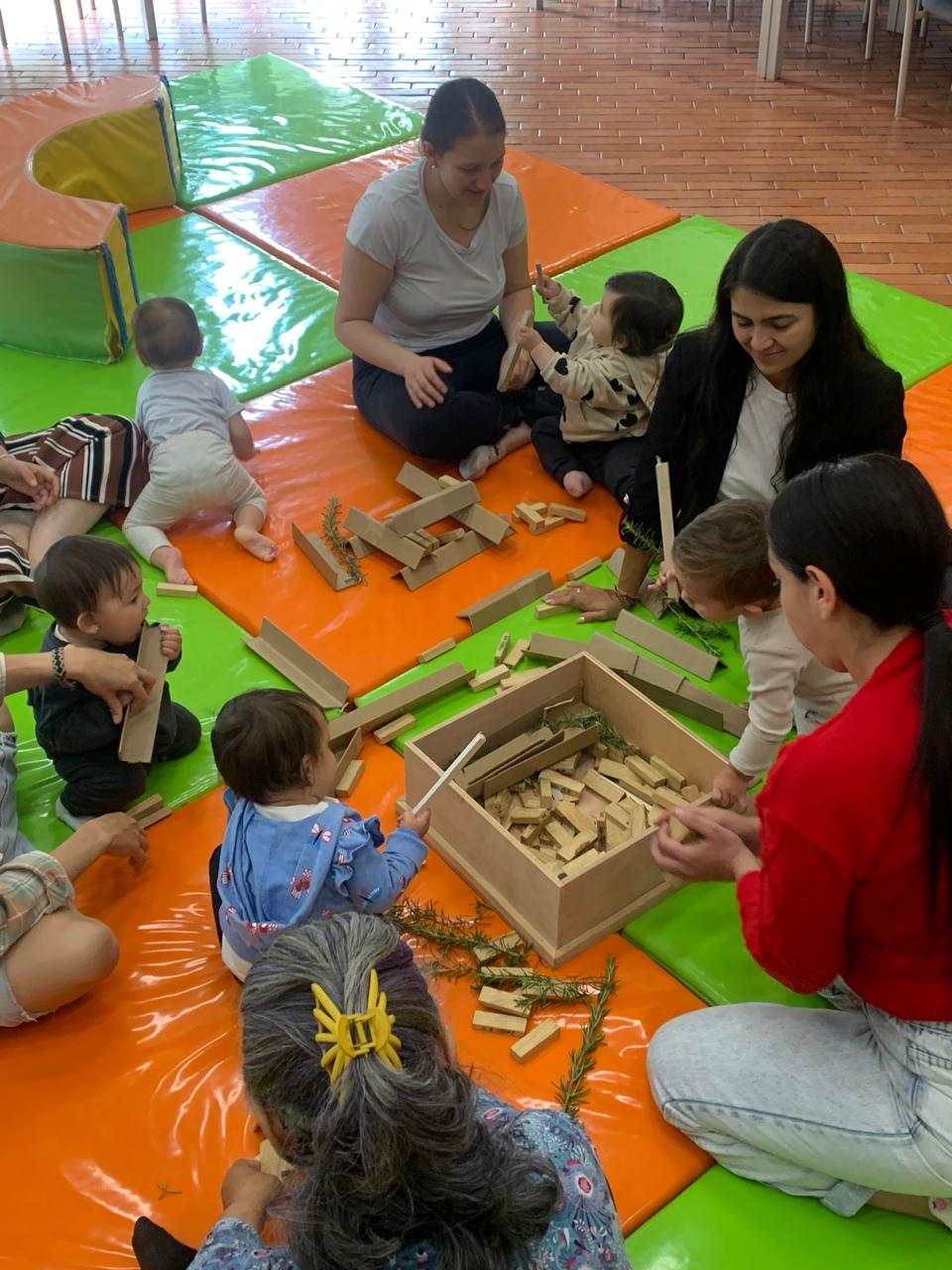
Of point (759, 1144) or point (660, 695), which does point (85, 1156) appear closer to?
point (759, 1144)

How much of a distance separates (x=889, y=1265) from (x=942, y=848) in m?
0.79

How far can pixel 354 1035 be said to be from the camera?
117 centimetres

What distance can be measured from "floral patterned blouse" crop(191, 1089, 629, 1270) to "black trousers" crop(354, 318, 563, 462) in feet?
7.63

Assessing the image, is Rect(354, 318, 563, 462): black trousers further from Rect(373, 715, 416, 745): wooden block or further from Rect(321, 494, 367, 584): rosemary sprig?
Rect(373, 715, 416, 745): wooden block

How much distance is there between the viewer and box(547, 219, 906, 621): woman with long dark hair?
2.41 m

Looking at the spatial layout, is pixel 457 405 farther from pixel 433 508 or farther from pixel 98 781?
pixel 98 781

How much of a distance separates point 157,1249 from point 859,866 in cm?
124

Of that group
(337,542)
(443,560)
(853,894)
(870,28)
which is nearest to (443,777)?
(853,894)

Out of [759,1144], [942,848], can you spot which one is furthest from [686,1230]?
[942,848]

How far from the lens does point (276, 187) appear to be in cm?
514

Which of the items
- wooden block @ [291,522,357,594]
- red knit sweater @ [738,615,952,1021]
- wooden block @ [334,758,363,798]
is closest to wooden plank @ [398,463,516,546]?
wooden block @ [291,522,357,594]

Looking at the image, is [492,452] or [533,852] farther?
[492,452]

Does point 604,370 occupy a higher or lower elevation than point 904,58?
lower

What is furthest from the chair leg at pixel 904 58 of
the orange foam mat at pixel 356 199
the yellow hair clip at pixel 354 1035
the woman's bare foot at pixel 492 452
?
the yellow hair clip at pixel 354 1035
